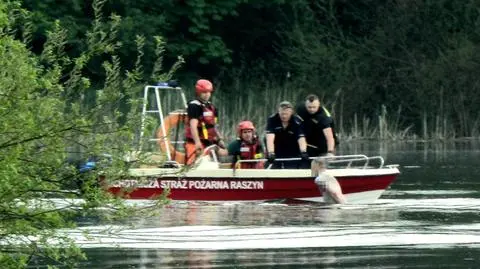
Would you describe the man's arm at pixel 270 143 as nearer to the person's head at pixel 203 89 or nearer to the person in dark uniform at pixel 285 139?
the person in dark uniform at pixel 285 139

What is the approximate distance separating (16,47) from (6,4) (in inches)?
13.2

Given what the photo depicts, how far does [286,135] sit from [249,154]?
65 cm

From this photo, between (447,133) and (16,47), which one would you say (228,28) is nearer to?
(447,133)

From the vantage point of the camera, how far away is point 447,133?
1848 inches

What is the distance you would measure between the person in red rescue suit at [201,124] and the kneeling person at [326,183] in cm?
170

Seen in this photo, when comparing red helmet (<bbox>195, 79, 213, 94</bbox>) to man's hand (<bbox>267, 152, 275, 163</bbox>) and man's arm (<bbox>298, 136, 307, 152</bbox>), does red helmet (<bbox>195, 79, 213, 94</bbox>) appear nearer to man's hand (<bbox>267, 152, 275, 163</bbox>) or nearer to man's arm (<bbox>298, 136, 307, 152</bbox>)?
man's hand (<bbox>267, 152, 275, 163</bbox>)

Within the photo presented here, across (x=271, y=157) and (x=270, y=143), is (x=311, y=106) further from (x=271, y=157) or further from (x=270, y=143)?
(x=271, y=157)

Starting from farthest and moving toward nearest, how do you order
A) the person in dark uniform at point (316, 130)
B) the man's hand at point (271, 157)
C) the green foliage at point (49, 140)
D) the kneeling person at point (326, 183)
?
the person in dark uniform at point (316, 130) → the man's hand at point (271, 157) → the kneeling person at point (326, 183) → the green foliage at point (49, 140)

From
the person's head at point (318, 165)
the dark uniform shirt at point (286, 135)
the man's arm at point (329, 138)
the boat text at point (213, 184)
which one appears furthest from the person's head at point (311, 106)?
the boat text at point (213, 184)

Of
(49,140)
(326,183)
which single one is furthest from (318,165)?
(49,140)

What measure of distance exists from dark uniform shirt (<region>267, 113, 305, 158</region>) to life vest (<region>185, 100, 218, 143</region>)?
0.80 m

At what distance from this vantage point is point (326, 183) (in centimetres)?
2266

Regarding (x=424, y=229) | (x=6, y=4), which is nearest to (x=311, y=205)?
(x=424, y=229)

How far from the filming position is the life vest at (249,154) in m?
24.2
